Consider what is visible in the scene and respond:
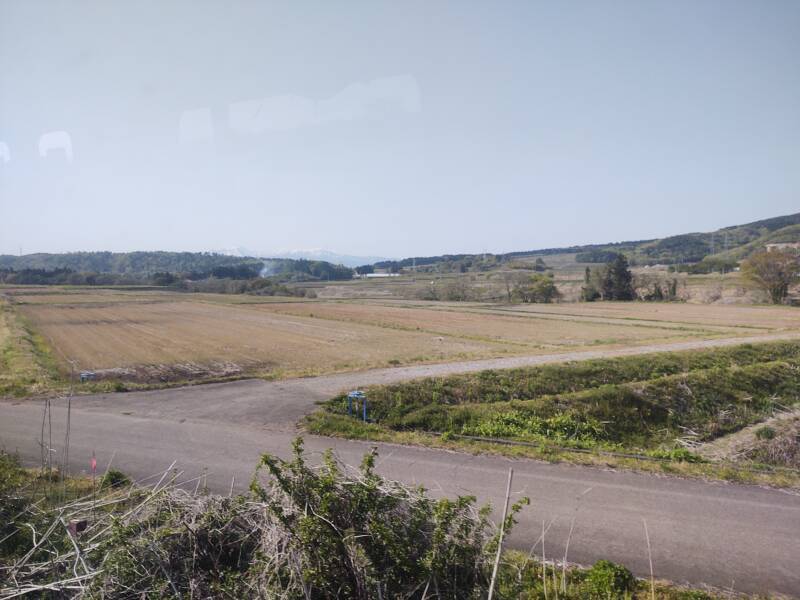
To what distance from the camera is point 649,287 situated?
8925 cm

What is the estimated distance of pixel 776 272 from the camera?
240 feet

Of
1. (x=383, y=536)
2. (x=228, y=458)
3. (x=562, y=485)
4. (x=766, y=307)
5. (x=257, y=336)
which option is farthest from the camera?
(x=766, y=307)

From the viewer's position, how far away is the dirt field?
29141 millimetres

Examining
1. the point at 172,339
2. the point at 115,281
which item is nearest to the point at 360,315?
the point at 172,339

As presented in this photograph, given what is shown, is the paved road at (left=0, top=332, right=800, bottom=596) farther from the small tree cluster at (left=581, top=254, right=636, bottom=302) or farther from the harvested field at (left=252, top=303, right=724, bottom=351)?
the small tree cluster at (left=581, top=254, right=636, bottom=302)

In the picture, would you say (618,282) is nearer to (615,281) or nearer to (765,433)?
(615,281)

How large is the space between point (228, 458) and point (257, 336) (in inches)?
1223

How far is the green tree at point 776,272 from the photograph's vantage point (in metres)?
72.8

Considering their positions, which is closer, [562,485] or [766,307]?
[562,485]

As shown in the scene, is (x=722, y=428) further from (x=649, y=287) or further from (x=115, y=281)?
(x=115, y=281)

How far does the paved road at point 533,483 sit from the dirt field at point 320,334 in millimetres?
7764

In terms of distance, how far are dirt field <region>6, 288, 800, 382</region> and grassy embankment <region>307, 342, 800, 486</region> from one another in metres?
7.06

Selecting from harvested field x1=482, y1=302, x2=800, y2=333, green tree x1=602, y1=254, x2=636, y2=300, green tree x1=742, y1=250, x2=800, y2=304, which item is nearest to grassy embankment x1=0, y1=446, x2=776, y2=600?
harvested field x1=482, y1=302, x2=800, y2=333

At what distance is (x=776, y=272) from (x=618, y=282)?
22.7m
